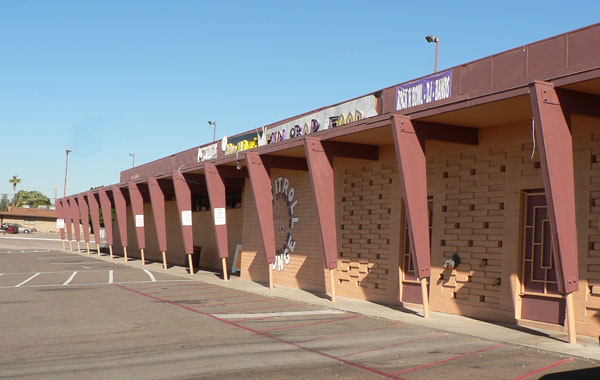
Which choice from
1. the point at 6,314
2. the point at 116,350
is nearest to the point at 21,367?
the point at 116,350

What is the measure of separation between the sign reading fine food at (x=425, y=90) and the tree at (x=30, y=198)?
129 meters

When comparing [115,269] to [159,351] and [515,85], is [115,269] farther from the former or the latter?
[515,85]

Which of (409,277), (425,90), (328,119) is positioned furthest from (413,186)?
(328,119)

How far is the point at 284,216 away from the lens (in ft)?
74.0

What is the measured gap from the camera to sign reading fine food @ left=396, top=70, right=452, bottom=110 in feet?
44.9

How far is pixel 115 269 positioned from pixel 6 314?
15.5 metres

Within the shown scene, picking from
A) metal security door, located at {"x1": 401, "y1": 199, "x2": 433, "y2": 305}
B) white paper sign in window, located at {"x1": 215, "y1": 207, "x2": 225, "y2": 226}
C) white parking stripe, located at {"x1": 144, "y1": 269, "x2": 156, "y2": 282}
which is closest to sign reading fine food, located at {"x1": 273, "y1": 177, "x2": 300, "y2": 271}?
white paper sign in window, located at {"x1": 215, "y1": 207, "x2": 225, "y2": 226}

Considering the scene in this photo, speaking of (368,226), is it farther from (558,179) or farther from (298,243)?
(558,179)

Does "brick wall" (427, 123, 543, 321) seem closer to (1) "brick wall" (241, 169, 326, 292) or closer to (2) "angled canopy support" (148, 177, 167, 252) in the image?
(1) "brick wall" (241, 169, 326, 292)

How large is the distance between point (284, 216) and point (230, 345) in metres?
12.2

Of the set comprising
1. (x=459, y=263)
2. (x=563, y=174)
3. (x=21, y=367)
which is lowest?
(x=21, y=367)

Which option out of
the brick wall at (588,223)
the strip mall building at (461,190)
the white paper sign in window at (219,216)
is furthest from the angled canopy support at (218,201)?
the brick wall at (588,223)

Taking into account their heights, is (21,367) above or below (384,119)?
below

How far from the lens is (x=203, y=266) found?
33250 mm
